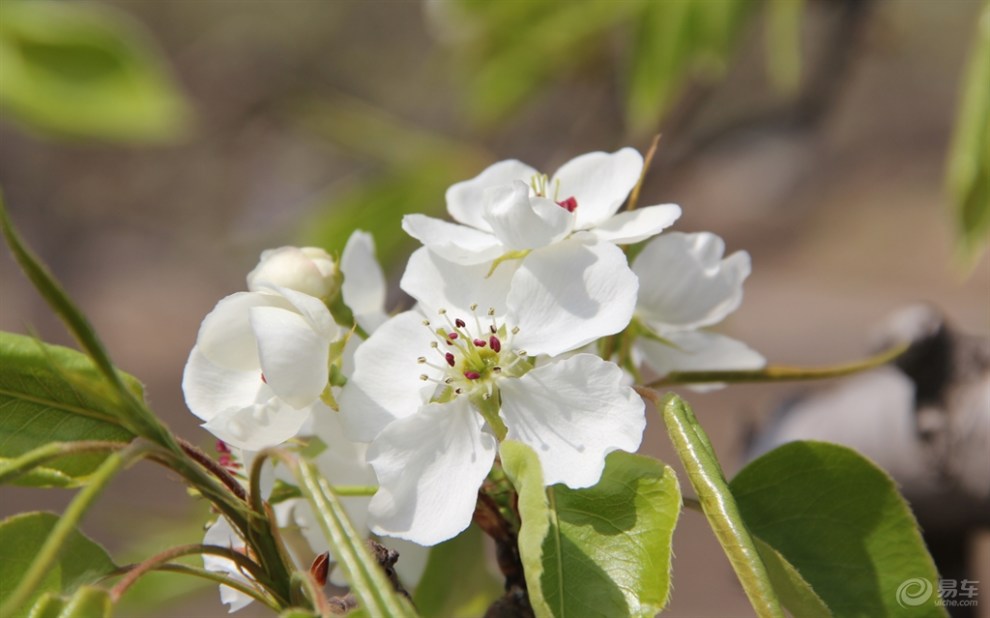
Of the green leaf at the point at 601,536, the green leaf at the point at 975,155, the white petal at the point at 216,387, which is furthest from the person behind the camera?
the green leaf at the point at 975,155

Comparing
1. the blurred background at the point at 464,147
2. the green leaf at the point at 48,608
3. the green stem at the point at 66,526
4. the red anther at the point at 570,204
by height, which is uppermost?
the green stem at the point at 66,526

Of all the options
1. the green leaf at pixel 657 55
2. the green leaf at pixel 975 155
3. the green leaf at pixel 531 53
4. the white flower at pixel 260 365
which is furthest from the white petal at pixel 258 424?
the green leaf at pixel 531 53

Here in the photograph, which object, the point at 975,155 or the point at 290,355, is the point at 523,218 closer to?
the point at 290,355

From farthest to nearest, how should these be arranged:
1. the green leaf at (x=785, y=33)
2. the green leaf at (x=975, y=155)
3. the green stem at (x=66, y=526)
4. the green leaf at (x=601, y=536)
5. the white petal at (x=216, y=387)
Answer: the green leaf at (x=785, y=33)
the green leaf at (x=975, y=155)
the white petal at (x=216, y=387)
the green leaf at (x=601, y=536)
the green stem at (x=66, y=526)

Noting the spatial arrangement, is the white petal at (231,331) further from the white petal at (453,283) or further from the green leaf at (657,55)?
the green leaf at (657,55)

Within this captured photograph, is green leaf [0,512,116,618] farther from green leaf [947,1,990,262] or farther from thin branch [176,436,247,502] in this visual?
green leaf [947,1,990,262]

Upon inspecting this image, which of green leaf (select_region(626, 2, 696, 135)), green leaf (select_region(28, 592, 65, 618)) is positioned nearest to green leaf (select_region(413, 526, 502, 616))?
green leaf (select_region(28, 592, 65, 618))
